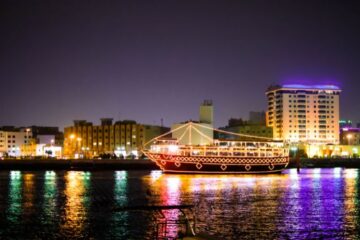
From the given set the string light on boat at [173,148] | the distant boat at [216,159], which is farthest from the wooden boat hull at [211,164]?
the string light on boat at [173,148]

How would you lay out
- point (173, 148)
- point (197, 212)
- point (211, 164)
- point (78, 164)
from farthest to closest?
point (78, 164)
point (173, 148)
point (211, 164)
point (197, 212)

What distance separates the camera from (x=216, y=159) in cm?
11888

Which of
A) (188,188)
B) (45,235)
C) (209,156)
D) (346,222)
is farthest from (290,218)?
(209,156)

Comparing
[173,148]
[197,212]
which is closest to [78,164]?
[173,148]

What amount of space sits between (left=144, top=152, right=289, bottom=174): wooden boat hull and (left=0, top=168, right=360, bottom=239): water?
136 ft

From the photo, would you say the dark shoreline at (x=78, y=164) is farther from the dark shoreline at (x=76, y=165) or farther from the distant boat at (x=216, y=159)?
the distant boat at (x=216, y=159)

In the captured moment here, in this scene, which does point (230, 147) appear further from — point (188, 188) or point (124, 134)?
point (124, 134)

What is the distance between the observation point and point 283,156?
127438 millimetres

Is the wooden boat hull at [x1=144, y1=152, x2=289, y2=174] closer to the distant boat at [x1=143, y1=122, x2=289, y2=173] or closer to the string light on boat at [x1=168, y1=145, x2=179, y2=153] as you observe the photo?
the distant boat at [x1=143, y1=122, x2=289, y2=173]

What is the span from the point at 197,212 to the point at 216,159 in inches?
2756

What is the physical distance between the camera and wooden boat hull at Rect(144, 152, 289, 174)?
11794 centimetres

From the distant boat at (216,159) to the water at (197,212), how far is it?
4158cm

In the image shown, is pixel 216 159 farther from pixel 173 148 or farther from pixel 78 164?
pixel 78 164

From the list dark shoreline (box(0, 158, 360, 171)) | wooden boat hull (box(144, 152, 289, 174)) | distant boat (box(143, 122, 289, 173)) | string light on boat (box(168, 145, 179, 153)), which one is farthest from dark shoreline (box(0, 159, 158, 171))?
wooden boat hull (box(144, 152, 289, 174))
